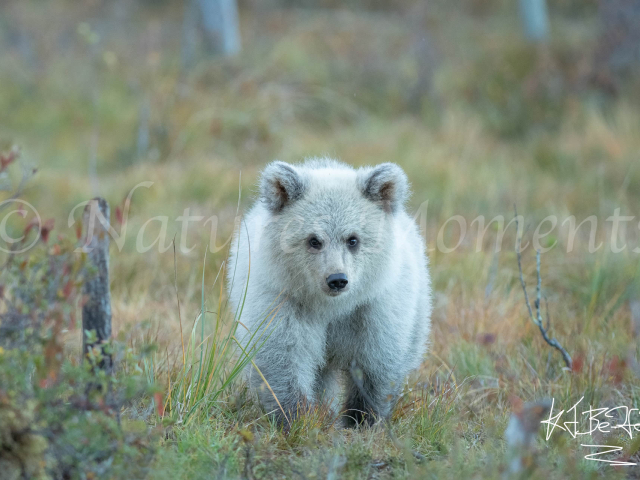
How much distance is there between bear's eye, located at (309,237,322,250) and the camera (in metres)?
4.06

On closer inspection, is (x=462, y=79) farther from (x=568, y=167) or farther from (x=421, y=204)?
(x=421, y=204)

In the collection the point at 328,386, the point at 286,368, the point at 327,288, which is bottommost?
the point at 328,386

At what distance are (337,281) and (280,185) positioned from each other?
739 millimetres

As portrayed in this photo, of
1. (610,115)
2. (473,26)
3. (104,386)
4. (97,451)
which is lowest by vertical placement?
(97,451)

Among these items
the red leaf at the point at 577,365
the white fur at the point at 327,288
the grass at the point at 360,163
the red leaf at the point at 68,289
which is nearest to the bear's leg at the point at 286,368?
the white fur at the point at 327,288

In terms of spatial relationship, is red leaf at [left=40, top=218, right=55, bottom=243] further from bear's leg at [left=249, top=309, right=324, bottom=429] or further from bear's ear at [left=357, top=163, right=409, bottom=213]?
bear's ear at [left=357, top=163, right=409, bottom=213]

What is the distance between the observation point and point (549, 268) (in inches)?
272

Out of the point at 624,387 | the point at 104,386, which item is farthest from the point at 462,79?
the point at 104,386

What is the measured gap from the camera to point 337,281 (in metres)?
3.83

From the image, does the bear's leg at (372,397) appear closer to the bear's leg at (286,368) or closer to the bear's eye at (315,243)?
the bear's leg at (286,368)

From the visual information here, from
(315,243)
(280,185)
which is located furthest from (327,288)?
(280,185)

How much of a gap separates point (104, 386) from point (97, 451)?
277mm

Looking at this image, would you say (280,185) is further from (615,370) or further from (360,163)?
(360,163)

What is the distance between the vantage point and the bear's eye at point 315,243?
13.3 ft
